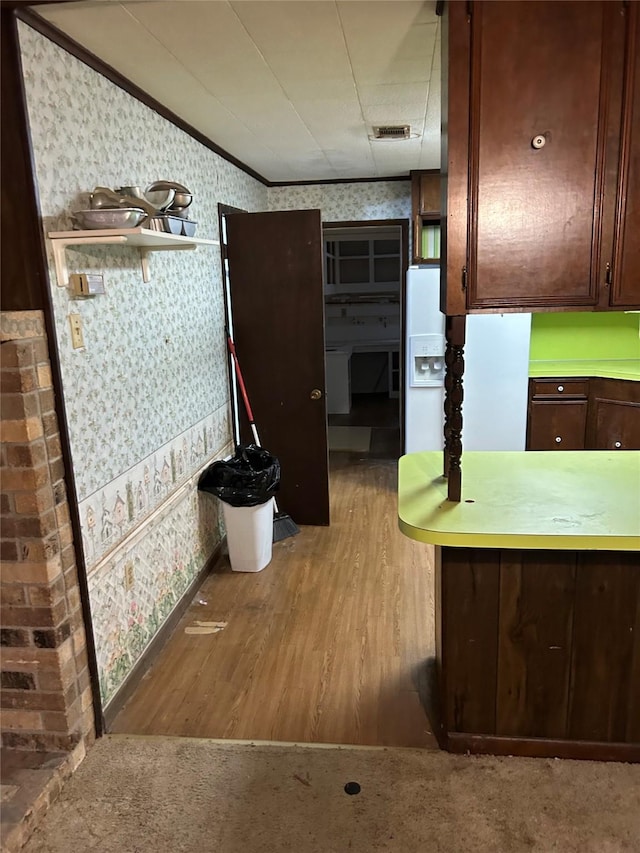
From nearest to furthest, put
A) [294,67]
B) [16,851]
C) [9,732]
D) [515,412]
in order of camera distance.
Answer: [16,851] < [9,732] < [294,67] < [515,412]

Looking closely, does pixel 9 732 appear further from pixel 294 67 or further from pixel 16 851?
pixel 294 67

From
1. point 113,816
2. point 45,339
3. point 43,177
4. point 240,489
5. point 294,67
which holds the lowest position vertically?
point 113,816

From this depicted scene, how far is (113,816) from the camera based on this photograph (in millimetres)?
1909

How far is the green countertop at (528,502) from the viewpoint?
1872 millimetres

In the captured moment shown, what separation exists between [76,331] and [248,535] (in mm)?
1666

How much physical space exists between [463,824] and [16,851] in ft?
4.26

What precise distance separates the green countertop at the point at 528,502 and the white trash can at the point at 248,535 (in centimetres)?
110

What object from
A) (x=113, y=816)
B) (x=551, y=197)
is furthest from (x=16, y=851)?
(x=551, y=197)

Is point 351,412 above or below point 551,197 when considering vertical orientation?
below

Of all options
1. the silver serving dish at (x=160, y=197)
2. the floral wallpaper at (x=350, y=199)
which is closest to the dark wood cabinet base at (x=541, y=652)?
the silver serving dish at (x=160, y=197)

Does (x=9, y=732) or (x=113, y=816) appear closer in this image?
(x=113, y=816)

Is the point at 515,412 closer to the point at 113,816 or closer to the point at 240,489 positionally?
the point at 240,489

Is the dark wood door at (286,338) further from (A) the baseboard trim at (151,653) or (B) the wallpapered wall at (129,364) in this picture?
(A) the baseboard trim at (151,653)

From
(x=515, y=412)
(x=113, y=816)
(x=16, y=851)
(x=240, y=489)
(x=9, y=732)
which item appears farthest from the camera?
(x=515, y=412)
